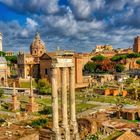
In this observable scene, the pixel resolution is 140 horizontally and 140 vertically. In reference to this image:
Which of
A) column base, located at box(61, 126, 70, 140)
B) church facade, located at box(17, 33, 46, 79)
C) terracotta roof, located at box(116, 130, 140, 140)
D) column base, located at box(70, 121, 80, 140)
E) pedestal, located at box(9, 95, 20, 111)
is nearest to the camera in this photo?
column base, located at box(61, 126, 70, 140)

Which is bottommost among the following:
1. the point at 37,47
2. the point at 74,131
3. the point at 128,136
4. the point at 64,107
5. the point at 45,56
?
the point at 128,136

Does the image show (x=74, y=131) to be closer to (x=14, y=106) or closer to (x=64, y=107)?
(x=64, y=107)

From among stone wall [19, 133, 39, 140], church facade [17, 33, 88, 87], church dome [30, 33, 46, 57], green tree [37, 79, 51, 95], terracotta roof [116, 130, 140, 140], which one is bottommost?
terracotta roof [116, 130, 140, 140]

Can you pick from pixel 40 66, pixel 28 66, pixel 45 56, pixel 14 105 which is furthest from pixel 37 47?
pixel 14 105

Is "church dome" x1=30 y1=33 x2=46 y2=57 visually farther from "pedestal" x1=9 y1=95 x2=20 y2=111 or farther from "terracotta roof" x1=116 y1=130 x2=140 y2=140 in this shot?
"terracotta roof" x1=116 y1=130 x2=140 y2=140

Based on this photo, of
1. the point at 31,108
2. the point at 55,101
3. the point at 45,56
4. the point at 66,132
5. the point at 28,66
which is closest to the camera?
the point at 55,101

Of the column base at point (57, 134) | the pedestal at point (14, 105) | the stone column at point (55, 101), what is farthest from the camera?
the pedestal at point (14, 105)

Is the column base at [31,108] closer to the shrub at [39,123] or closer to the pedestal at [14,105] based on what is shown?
the pedestal at [14,105]

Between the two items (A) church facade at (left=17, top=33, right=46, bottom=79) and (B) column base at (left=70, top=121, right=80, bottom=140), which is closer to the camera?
(B) column base at (left=70, top=121, right=80, bottom=140)

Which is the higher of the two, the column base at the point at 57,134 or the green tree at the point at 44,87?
the green tree at the point at 44,87

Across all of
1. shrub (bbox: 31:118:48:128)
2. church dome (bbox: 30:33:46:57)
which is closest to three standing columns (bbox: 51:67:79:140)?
shrub (bbox: 31:118:48:128)

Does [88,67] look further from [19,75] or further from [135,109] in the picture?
[135,109]

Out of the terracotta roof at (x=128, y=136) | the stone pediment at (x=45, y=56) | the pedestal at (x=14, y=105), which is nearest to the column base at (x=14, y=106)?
the pedestal at (x=14, y=105)

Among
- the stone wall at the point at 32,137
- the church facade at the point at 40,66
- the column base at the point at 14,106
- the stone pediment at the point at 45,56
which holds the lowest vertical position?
the stone wall at the point at 32,137
